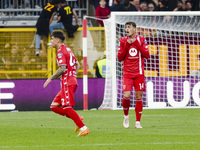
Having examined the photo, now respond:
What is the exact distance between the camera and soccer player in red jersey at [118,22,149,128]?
9.70 meters

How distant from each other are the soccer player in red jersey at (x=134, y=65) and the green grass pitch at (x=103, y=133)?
1.43 ft

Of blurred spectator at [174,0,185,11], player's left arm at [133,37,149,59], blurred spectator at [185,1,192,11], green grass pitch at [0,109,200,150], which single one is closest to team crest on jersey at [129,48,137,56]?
player's left arm at [133,37,149,59]

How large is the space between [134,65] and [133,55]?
0.60 feet

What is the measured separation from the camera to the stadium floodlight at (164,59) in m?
15.1

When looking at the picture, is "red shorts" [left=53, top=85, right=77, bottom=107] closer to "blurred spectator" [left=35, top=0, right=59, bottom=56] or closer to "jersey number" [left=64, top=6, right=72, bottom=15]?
"blurred spectator" [left=35, top=0, right=59, bottom=56]

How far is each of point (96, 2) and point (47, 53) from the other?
423 centimetres

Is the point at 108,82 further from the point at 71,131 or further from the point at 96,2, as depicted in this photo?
the point at 71,131

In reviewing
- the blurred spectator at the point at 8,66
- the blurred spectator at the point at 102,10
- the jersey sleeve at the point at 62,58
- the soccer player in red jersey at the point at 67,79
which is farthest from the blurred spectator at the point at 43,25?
the jersey sleeve at the point at 62,58

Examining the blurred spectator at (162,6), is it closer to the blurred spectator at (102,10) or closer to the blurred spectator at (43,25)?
the blurred spectator at (102,10)

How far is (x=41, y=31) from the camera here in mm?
15594

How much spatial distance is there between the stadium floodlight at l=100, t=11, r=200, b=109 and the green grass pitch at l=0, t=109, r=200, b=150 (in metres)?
2.60

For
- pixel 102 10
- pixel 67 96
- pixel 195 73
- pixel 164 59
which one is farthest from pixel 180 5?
pixel 67 96

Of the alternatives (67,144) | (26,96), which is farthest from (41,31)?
(67,144)

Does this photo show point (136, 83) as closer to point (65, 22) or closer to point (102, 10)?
point (65, 22)
